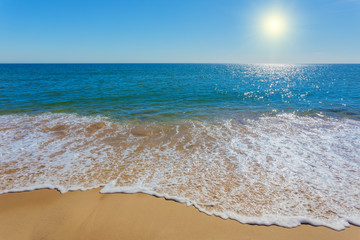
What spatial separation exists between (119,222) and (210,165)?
138 inches

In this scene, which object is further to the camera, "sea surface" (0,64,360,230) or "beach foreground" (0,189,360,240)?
"sea surface" (0,64,360,230)

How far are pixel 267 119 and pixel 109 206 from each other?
11.1 metres

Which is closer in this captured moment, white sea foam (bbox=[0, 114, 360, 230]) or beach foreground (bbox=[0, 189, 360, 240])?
beach foreground (bbox=[0, 189, 360, 240])

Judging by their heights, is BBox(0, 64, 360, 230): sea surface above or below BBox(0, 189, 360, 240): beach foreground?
Answer: above

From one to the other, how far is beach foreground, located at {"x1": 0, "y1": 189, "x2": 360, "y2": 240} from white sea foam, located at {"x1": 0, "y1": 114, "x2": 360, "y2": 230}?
246 mm

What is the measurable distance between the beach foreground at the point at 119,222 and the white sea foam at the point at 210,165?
246 mm

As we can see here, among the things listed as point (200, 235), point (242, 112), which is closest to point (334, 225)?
point (200, 235)

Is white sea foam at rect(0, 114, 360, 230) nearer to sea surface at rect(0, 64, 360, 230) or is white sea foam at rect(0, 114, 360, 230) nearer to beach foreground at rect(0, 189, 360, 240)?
sea surface at rect(0, 64, 360, 230)

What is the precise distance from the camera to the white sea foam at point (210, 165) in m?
4.66

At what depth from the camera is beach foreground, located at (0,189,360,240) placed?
381 centimetres

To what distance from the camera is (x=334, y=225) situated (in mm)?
4055

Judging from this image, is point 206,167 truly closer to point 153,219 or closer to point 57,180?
point 153,219

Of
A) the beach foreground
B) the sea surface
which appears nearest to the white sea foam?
the sea surface

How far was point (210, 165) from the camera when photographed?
6.51m
